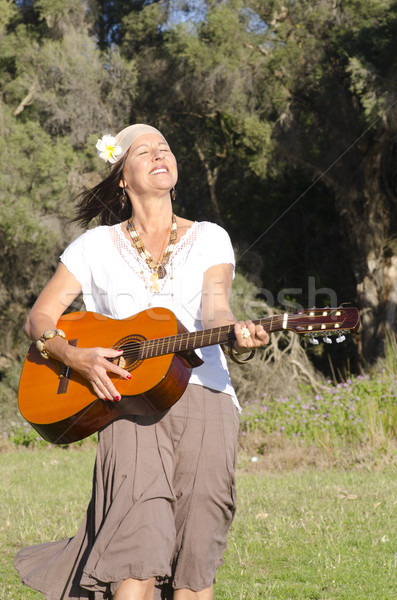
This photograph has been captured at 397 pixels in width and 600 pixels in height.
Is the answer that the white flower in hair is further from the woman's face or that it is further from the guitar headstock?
the guitar headstock

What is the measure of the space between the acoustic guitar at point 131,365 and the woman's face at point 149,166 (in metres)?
0.55

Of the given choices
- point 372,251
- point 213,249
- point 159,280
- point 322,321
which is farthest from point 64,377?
point 372,251

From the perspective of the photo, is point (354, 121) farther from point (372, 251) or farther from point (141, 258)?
point (141, 258)

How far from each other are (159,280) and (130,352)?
313mm

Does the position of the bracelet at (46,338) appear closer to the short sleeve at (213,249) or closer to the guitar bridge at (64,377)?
the guitar bridge at (64,377)

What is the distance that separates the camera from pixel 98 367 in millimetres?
2709

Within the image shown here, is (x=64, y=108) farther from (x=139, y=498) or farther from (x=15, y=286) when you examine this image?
(x=139, y=498)

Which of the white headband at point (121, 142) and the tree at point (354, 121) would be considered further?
the tree at point (354, 121)

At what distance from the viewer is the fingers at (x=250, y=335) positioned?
2.53m

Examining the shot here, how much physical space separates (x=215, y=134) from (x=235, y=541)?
10.3m

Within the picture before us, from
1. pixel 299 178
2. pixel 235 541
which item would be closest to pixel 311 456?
pixel 235 541

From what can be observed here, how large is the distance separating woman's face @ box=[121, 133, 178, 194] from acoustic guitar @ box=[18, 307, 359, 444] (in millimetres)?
553

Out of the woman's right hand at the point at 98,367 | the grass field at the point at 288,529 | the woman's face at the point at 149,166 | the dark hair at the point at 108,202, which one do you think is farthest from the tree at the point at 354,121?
the woman's right hand at the point at 98,367

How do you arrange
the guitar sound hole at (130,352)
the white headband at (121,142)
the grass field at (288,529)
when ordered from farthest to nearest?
the grass field at (288,529), the white headband at (121,142), the guitar sound hole at (130,352)
